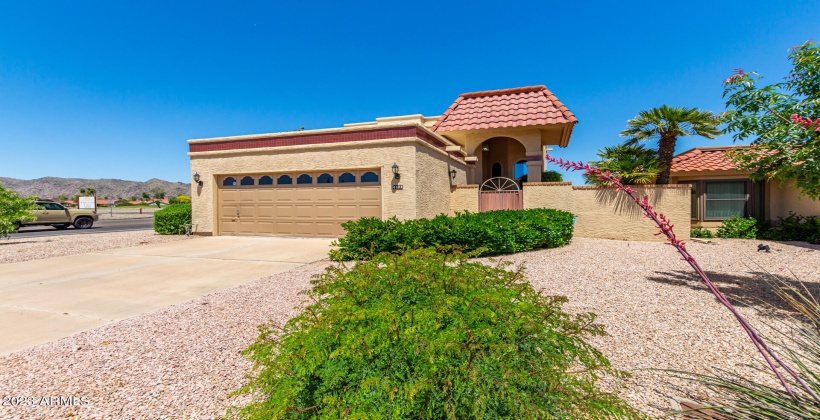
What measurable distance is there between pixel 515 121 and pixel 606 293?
393 inches

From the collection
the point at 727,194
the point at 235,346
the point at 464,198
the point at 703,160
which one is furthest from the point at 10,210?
the point at 727,194

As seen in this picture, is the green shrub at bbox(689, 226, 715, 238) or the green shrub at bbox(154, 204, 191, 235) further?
the green shrub at bbox(154, 204, 191, 235)

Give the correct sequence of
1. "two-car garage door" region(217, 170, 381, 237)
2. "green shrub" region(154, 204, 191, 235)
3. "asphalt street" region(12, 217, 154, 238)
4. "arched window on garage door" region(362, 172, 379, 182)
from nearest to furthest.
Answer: "arched window on garage door" region(362, 172, 379, 182)
"two-car garage door" region(217, 170, 381, 237)
"green shrub" region(154, 204, 191, 235)
"asphalt street" region(12, 217, 154, 238)

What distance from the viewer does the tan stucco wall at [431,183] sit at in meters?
12.0

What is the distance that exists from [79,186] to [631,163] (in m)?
161

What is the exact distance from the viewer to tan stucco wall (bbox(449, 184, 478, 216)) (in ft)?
47.0

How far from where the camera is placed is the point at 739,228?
1375 cm

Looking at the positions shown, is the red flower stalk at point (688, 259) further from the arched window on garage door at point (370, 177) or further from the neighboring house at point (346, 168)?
the arched window on garage door at point (370, 177)

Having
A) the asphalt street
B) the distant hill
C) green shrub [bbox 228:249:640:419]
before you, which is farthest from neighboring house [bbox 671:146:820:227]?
the distant hill

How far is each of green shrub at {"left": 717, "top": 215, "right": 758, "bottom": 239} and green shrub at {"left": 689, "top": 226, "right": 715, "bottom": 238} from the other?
37cm

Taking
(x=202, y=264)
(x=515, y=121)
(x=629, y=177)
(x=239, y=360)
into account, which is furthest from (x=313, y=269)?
(x=629, y=177)

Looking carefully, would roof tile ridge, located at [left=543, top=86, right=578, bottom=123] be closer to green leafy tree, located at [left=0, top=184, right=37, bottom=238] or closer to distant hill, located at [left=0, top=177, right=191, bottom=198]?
green leafy tree, located at [left=0, top=184, right=37, bottom=238]

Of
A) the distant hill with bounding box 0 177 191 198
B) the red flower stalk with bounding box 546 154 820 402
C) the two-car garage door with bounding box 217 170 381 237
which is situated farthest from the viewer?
the distant hill with bounding box 0 177 191 198

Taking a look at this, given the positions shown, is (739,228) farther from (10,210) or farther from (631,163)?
(10,210)
